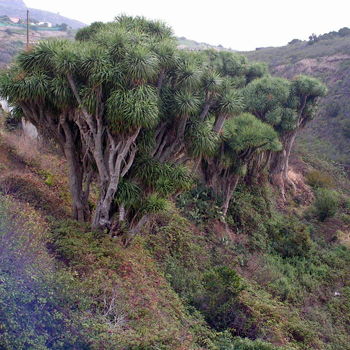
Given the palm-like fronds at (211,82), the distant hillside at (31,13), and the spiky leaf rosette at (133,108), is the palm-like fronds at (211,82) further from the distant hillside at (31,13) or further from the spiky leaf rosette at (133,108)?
the distant hillside at (31,13)

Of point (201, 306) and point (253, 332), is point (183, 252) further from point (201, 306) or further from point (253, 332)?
point (253, 332)

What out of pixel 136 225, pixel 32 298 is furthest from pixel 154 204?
pixel 32 298

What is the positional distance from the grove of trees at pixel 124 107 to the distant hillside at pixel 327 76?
25100 mm

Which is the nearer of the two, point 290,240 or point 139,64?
point 139,64

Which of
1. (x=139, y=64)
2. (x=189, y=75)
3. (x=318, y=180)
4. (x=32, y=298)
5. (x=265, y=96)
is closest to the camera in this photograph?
(x=32, y=298)

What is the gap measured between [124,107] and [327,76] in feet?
129

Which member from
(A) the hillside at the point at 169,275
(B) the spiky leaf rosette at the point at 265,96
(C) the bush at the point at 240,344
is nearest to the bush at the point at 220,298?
(A) the hillside at the point at 169,275

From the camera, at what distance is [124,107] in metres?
7.78

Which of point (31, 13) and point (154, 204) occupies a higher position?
point (31, 13)

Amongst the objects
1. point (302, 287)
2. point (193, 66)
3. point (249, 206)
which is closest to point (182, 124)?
point (193, 66)

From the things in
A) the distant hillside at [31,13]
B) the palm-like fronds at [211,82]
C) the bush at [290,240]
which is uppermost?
the distant hillside at [31,13]

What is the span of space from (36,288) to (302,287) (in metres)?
11.2

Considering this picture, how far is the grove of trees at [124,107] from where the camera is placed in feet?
26.2

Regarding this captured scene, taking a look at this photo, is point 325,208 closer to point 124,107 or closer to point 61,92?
point 124,107
